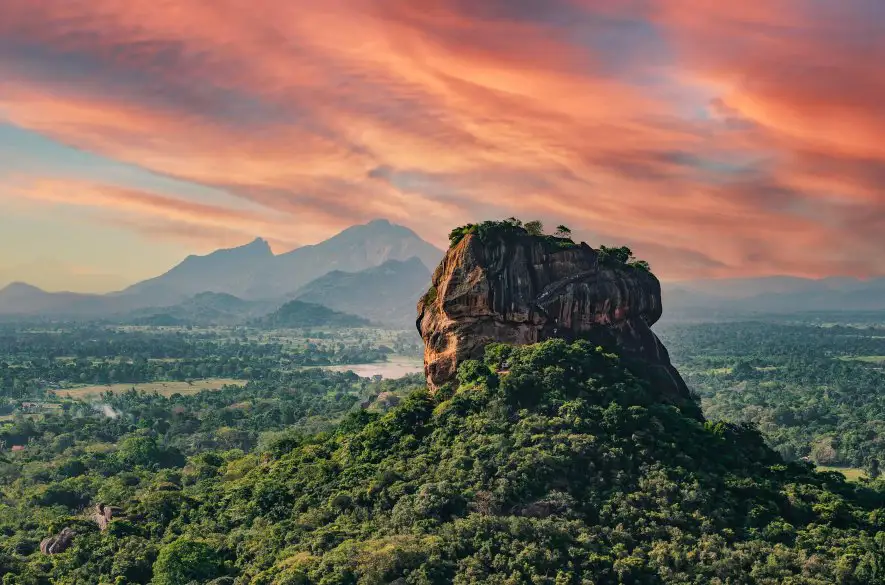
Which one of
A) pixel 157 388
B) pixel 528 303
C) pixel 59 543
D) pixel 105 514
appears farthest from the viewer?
pixel 157 388

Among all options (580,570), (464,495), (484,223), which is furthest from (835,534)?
(484,223)

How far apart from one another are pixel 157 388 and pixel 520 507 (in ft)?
415

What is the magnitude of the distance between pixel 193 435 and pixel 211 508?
54715mm

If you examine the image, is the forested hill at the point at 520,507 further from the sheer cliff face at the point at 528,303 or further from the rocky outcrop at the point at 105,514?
the sheer cliff face at the point at 528,303

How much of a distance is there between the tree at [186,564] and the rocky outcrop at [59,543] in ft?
28.6

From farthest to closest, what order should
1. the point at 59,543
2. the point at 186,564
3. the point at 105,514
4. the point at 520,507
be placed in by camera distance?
the point at 105,514, the point at 59,543, the point at 520,507, the point at 186,564

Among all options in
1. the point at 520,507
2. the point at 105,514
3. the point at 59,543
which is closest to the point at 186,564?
the point at 59,543

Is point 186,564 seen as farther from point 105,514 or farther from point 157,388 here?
point 157,388

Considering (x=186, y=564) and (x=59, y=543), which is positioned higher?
(x=186, y=564)

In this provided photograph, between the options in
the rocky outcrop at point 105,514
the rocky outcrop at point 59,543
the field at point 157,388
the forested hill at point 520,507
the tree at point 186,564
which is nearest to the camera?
the forested hill at point 520,507

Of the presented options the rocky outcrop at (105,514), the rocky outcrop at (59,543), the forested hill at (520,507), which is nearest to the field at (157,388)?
the rocky outcrop at (105,514)

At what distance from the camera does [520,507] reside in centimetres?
3969

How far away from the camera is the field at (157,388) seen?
146 m

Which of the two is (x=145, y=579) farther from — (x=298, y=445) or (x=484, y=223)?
(x=484, y=223)
